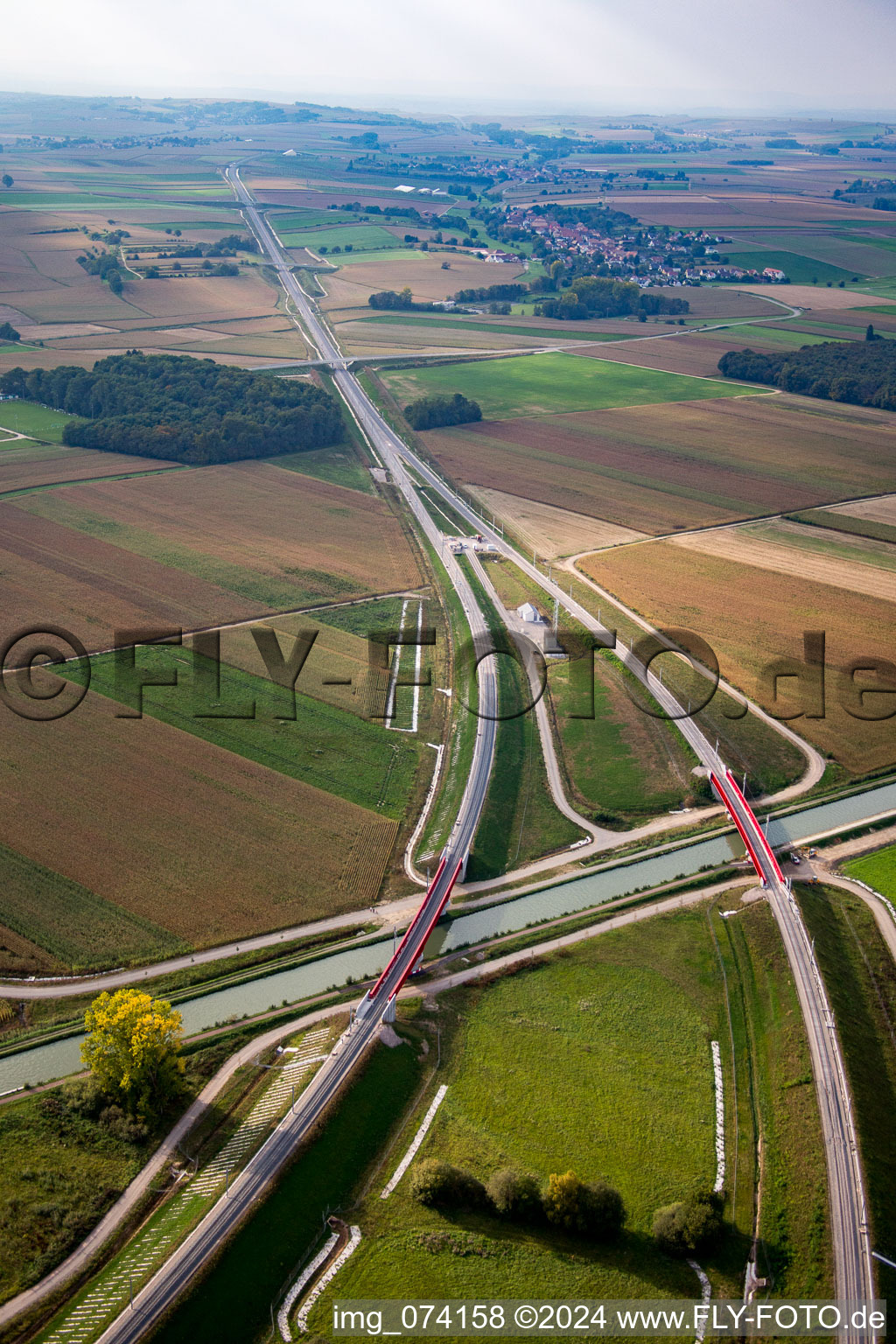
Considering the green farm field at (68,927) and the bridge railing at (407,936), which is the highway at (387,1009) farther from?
the green farm field at (68,927)

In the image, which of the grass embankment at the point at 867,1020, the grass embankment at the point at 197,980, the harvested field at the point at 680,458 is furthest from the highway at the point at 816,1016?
the grass embankment at the point at 197,980

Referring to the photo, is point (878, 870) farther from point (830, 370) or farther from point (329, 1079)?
point (830, 370)

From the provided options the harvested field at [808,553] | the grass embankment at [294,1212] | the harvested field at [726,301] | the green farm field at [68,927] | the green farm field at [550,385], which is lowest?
the grass embankment at [294,1212]

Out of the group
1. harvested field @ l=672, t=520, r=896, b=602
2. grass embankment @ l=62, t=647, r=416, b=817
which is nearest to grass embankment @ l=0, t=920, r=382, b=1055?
grass embankment @ l=62, t=647, r=416, b=817

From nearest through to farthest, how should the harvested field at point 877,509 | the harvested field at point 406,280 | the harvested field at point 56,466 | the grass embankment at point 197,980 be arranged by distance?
the grass embankment at point 197,980 < the harvested field at point 877,509 < the harvested field at point 56,466 < the harvested field at point 406,280

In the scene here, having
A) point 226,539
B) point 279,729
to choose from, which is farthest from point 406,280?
point 279,729

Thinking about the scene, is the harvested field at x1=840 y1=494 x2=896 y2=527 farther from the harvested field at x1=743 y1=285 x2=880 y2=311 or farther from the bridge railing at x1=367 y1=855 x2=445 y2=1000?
the harvested field at x1=743 y1=285 x2=880 y2=311

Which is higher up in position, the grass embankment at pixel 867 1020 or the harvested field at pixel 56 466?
the harvested field at pixel 56 466
